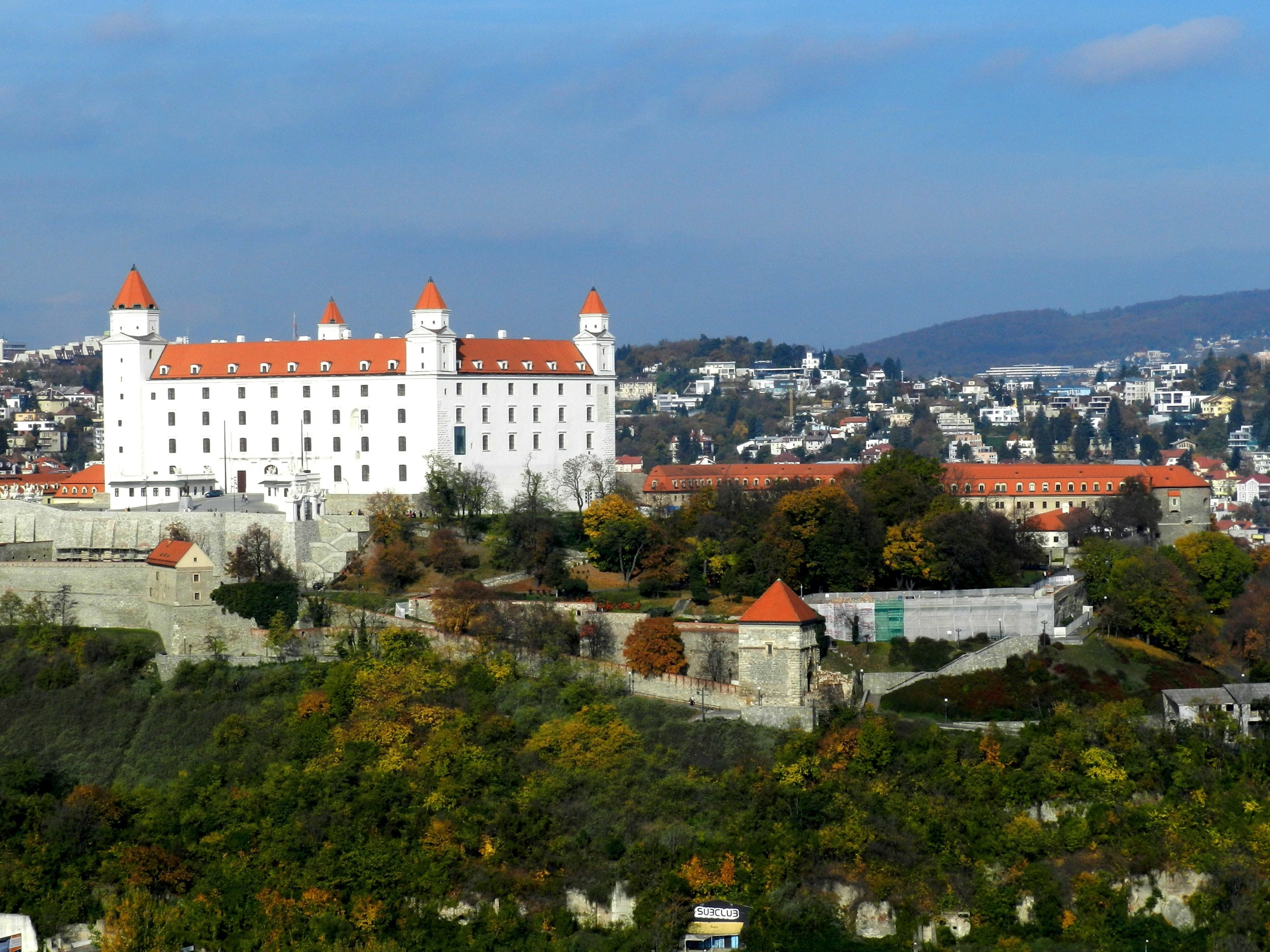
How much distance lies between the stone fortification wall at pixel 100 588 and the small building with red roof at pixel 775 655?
1612cm

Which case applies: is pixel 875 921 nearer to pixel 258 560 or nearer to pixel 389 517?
pixel 258 560

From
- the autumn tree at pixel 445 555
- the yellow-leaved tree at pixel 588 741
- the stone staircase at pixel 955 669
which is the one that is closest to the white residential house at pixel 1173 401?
the autumn tree at pixel 445 555

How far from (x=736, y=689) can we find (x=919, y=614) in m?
5.82

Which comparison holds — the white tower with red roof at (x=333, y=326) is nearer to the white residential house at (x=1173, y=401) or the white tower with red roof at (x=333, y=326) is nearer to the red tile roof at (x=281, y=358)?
the red tile roof at (x=281, y=358)

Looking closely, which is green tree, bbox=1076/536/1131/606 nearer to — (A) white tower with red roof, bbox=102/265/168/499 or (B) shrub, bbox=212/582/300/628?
(B) shrub, bbox=212/582/300/628

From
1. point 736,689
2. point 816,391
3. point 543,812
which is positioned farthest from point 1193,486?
point 816,391

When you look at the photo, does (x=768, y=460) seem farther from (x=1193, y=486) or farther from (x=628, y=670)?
(x=628, y=670)

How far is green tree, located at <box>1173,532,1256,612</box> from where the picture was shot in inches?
2035

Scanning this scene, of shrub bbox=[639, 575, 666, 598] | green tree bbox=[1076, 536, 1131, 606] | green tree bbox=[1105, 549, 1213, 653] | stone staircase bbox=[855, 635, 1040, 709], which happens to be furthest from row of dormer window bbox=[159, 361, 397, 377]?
green tree bbox=[1105, 549, 1213, 653]

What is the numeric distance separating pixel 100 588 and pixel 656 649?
15.2 metres

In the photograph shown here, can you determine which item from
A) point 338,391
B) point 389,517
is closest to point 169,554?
point 389,517

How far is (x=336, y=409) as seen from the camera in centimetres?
5975

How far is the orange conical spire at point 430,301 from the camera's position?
59500mm

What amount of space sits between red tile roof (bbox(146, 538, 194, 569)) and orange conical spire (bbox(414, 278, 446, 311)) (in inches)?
472
